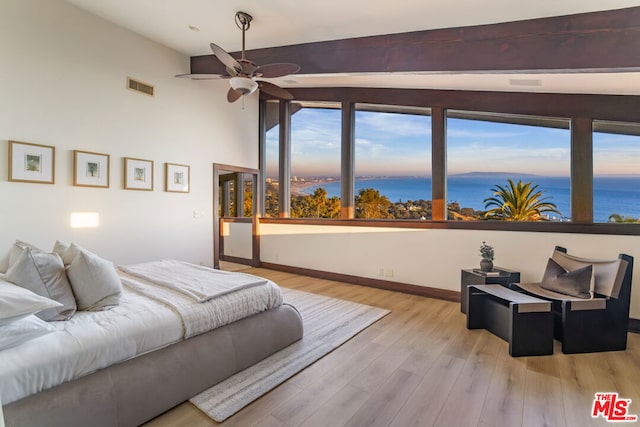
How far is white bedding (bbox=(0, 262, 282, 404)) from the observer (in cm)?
144

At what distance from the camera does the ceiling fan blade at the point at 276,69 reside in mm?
3254

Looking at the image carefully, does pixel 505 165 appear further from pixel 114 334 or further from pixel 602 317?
pixel 114 334

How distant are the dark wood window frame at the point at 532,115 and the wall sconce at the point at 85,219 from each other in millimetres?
3466

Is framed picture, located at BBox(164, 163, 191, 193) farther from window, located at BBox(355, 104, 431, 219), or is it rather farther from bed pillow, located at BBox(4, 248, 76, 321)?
bed pillow, located at BBox(4, 248, 76, 321)

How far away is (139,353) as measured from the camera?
1812 mm

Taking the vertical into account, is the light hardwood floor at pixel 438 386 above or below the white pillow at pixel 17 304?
below

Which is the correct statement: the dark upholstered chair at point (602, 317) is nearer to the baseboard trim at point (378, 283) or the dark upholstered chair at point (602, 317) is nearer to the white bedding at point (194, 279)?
the baseboard trim at point (378, 283)

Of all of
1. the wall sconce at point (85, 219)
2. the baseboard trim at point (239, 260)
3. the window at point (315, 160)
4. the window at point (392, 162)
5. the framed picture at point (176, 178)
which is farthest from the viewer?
the baseboard trim at point (239, 260)

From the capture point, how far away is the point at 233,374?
223 cm

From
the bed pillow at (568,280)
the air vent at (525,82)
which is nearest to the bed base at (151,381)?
the bed pillow at (568,280)

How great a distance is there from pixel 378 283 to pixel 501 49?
10.8 ft

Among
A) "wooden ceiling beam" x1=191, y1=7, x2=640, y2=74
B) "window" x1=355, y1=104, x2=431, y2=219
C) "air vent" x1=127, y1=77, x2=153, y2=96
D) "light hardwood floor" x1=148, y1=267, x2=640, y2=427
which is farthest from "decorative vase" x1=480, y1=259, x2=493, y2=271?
"air vent" x1=127, y1=77, x2=153, y2=96

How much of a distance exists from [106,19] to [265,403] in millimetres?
4995

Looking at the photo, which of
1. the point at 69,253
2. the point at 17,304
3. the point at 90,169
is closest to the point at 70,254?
the point at 69,253
